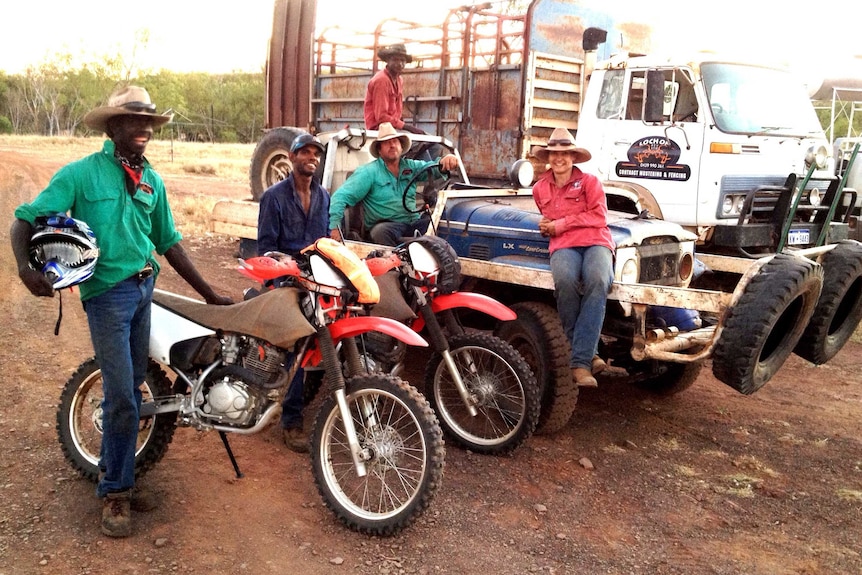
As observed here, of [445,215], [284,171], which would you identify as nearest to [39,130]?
[284,171]

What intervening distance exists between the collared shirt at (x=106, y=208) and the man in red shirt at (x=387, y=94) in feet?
14.3

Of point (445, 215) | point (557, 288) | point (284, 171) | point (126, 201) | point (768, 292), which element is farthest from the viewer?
point (284, 171)

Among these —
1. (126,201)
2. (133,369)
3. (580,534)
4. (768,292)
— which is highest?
(126,201)

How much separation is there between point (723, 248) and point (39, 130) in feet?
188

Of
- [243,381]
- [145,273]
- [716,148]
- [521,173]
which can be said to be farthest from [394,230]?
[716,148]

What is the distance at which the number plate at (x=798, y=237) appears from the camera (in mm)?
6957

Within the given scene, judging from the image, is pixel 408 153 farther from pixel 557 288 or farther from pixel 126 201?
pixel 126 201

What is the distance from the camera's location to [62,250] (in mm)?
3332

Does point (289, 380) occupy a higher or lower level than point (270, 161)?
lower

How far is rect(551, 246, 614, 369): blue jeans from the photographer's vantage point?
16.0 feet

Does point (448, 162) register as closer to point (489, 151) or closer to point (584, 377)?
point (584, 377)

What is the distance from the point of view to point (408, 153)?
6.86 metres

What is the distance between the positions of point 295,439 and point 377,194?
2.09 metres

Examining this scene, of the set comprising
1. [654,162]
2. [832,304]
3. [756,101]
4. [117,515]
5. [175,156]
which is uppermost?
[756,101]
